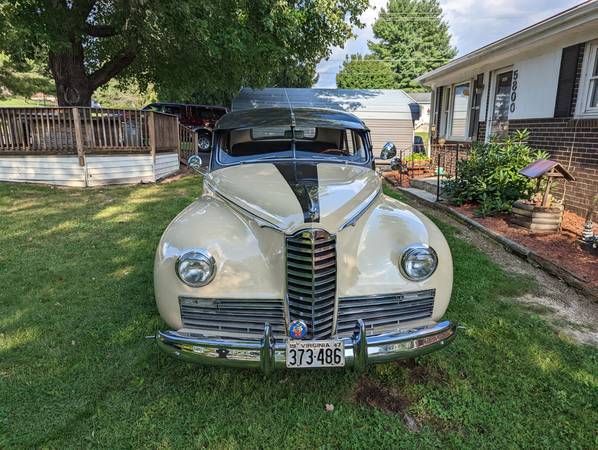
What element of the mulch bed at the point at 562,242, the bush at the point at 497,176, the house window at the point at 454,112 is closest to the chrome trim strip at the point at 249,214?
the mulch bed at the point at 562,242

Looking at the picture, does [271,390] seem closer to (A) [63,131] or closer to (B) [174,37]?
(B) [174,37]

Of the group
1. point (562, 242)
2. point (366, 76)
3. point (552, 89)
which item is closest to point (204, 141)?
point (552, 89)

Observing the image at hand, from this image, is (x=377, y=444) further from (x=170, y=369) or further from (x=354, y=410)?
(x=170, y=369)

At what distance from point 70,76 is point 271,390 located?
40.8 ft

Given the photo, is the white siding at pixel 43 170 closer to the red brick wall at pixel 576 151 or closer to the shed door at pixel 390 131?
the red brick wall at pixel 576 151

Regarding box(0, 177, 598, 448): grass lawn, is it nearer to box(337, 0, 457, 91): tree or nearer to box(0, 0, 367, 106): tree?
box(0, 0, 367, 106): tree

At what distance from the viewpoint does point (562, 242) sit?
A: 548 centimetres

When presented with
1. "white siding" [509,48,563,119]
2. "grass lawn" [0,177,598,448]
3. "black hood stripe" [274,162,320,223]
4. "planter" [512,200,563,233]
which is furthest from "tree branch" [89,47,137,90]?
"planter" [512,200,563,233]

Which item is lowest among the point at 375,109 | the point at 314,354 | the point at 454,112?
the point at 314,354

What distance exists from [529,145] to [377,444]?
782 cm

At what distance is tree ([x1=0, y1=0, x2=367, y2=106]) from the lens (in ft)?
31.1

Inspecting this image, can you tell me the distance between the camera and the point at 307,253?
7.98ft

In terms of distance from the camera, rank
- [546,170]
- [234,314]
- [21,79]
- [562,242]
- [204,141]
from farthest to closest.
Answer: [204,141] → [21,79] → [546,170] → [562,242] → [234,314]

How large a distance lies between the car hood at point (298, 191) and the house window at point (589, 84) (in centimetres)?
529
